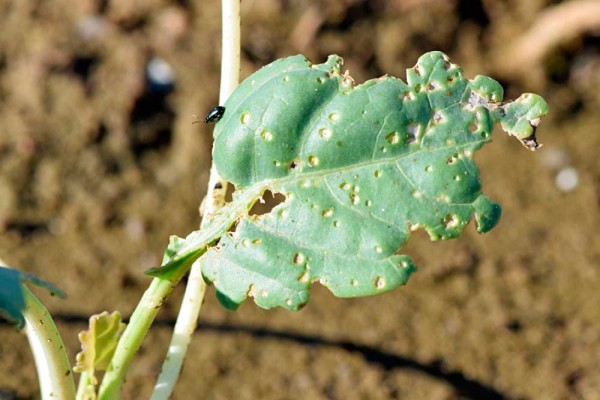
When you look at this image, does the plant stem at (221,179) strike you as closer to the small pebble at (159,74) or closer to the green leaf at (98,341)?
the green leaf at (98,341)

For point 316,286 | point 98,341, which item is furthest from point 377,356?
point 98,341

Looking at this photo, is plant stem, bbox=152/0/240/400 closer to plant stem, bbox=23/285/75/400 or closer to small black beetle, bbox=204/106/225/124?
small black beetle, bbox=204/106/225/124

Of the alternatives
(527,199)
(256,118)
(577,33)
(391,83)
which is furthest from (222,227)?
(577,33)

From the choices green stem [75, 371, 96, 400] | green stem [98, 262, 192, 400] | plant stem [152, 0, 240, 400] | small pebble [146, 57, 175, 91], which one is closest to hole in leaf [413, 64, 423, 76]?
plant stem [152, 0, 240, 400]

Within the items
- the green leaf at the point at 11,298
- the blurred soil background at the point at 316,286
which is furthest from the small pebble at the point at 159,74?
the green leaf at the point at 11,298

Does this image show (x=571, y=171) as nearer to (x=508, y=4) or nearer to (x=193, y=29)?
(x=508, y=4)
